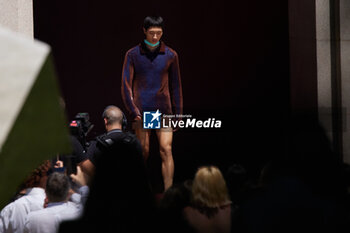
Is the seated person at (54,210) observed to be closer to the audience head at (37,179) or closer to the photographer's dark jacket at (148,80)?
the audience head at (37,179)

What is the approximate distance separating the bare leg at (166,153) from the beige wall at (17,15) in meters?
2.23

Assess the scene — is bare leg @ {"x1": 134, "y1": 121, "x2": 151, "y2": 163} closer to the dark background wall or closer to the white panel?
the dark background wall

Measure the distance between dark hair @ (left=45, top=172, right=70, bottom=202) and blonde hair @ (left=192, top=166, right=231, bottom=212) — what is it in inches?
37.4

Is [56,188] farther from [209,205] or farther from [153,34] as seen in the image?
[153,34]

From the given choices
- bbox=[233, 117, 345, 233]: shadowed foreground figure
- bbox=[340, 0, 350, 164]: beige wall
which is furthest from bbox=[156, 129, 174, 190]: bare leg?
bbox=[233, 117, 345, 233]: shadowed foreground figure

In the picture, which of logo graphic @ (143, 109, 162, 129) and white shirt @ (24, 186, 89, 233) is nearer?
white shirt @ (24, 186, 89, 233)

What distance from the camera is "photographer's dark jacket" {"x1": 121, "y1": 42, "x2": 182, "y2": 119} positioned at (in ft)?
26.0

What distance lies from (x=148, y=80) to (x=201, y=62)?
1607mm

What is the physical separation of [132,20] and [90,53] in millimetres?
825

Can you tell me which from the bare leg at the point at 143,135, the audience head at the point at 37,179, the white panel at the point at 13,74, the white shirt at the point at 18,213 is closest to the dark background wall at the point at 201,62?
the bare leg at the point at 143,135

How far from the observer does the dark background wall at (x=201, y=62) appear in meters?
8.87

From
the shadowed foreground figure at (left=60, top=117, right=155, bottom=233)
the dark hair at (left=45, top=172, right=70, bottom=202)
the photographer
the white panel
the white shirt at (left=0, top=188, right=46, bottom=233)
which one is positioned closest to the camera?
the white panel

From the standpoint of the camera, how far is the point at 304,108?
28.5ft

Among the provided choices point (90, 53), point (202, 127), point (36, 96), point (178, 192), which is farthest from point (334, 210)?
point (90, 53)
